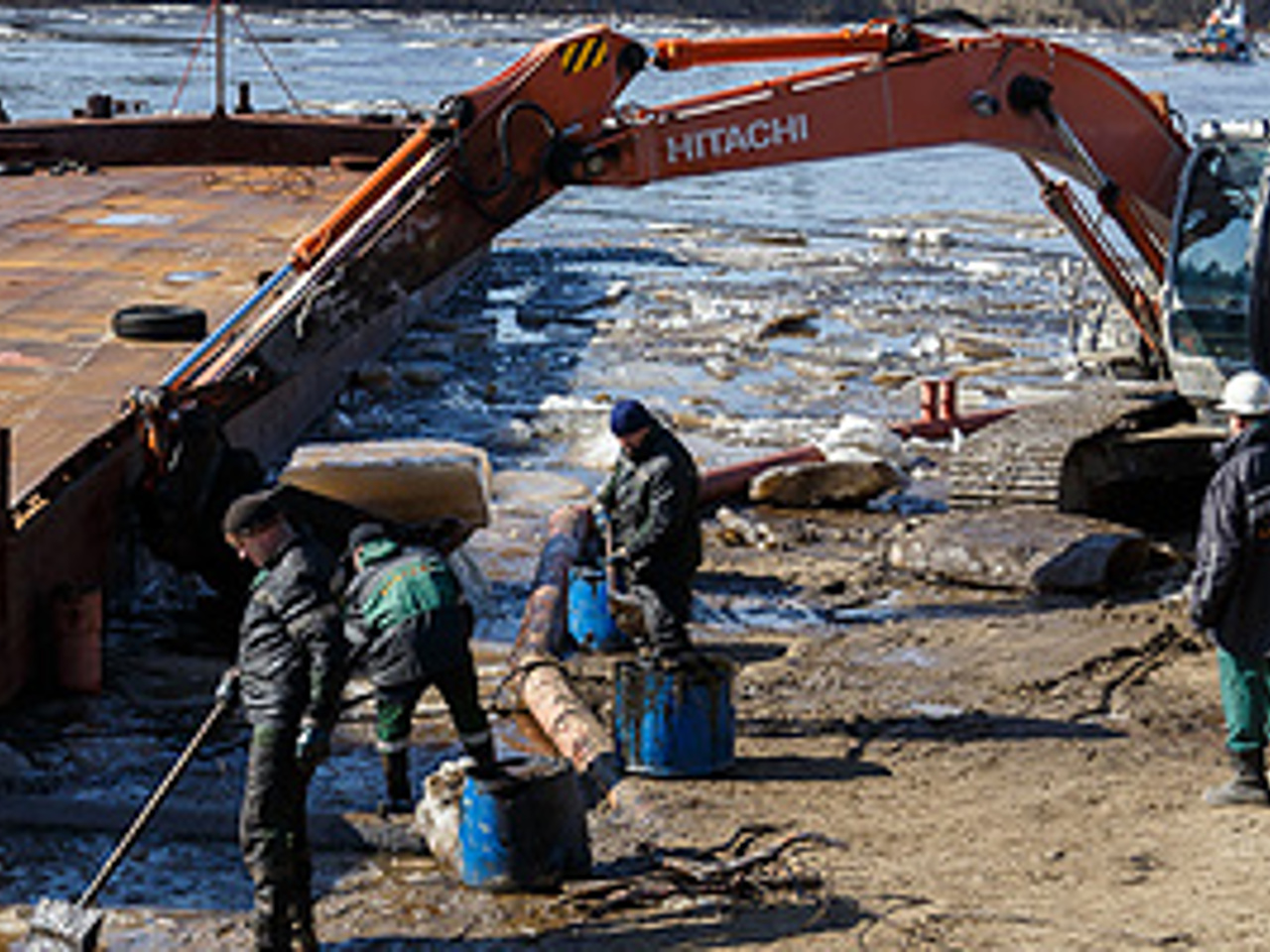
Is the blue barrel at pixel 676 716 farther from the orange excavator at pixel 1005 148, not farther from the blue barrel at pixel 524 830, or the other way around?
the orange excavator at pixel 1005 148

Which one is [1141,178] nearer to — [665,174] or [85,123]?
[665,174]

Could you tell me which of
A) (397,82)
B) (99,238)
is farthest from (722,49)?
(397,82)

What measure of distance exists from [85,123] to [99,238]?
23.3 feet

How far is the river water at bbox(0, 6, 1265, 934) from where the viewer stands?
11.5 metres

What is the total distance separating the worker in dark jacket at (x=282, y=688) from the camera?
317 inches

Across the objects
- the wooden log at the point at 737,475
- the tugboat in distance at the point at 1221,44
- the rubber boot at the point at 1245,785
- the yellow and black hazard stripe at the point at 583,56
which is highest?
the yellow and black hazard stripe at the point at 583,56

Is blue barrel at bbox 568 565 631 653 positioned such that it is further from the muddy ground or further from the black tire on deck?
the black tire on deck

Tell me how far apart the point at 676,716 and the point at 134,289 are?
10118 millimetres

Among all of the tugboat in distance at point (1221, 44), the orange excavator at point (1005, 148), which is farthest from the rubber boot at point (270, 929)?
the tugboat in distance at point (1221, 44)

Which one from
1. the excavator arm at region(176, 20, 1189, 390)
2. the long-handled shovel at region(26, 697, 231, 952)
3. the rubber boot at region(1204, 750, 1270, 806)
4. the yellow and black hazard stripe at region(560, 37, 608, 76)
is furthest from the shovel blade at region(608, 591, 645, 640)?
the long-handled shovel at region(26, 697, 231, 952)

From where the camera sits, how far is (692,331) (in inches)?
1002

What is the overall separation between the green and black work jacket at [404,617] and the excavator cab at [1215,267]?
7099 millimetres

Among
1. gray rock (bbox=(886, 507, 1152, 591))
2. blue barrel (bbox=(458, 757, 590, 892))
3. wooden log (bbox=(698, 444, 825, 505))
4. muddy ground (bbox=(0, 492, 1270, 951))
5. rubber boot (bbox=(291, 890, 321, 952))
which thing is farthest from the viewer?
wooden log (bbox=(698, 444, 825, 505))

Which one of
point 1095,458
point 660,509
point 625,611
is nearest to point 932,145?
point 1095,458
